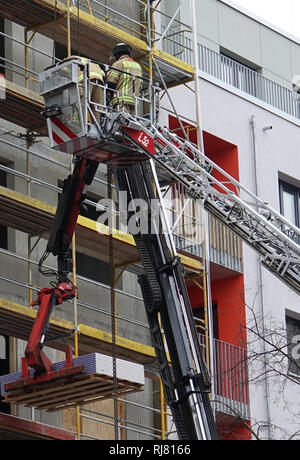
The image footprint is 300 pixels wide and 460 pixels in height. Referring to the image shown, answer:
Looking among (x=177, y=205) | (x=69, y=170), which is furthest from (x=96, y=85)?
(x=177, y=205)

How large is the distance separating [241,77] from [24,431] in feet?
53.3

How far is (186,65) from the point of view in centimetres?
4006

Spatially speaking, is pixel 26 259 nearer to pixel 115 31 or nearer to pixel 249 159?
pixel 115 31

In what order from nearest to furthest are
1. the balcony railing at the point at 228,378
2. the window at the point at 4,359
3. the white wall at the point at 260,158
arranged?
the window at the point at 4,359 < the balcony railing at the point at 228,378 < the white wall at the point at 260,158

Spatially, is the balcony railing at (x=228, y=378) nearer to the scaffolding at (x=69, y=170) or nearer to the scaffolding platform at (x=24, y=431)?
the scaffolding at (x=69, y=170)

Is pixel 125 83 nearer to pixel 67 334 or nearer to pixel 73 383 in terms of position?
pixel 73 383

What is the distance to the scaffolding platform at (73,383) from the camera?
29.5 meters

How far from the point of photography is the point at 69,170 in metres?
37.6

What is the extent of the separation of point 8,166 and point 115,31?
3917 mm

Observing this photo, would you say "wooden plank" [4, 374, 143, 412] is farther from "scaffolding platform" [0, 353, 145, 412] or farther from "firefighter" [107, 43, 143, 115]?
"firefighter" [107, 43, 143, 115]

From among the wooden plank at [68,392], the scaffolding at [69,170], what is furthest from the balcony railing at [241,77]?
the wooden plank at [68,392]

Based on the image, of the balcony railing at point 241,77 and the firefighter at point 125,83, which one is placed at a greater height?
the balcony railing at point 241,77

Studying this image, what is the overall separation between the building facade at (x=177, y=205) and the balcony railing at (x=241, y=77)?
0.05 metres
